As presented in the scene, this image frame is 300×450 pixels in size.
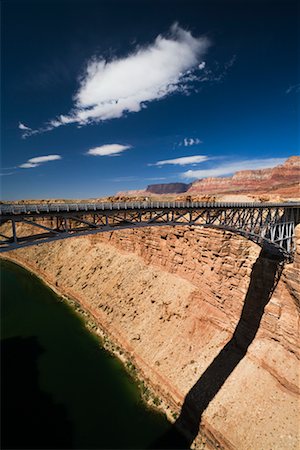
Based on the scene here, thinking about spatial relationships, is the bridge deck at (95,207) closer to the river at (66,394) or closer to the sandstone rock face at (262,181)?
the river at (66,394)

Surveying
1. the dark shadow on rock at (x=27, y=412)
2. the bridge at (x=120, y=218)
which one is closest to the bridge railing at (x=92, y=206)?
the bridge at (x=120, y=218)

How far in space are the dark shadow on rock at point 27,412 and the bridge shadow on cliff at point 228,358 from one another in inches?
296

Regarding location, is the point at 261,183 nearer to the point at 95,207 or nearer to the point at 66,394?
the point at 66,394

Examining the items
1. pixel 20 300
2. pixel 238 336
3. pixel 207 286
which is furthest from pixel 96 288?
pixel 238 336

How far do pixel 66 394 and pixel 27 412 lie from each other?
10.2ft

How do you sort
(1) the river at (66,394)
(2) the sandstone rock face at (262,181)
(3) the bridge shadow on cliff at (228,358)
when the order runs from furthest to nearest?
(2) the sandstone rock face at (262,181), (3) the bridge shadow on cliff at (228,358), (1) the river at (66,394)

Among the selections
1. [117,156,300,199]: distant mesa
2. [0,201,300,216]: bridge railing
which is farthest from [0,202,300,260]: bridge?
[117,156,300,199]: distant mesa

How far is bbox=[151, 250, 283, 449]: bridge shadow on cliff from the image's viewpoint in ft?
59.4

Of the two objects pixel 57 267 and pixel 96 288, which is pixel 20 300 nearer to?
pixel 57 267

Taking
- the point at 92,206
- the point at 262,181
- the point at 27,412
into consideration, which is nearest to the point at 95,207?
the point at 92,206

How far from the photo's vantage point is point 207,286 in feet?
86.5

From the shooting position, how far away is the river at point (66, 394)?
17.8 m

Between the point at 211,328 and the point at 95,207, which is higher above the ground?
the point at 95,207

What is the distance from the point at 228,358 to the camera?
21.5 m
